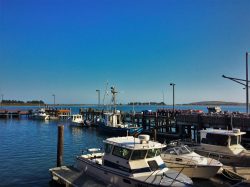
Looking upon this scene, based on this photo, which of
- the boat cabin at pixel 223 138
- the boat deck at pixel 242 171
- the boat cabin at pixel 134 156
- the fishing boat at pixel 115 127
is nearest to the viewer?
the boat cabin at pixel 134 156

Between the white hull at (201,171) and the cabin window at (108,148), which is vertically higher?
the cabin window at (108,148)

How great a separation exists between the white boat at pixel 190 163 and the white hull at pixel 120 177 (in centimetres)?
257

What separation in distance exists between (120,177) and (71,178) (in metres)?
4.20

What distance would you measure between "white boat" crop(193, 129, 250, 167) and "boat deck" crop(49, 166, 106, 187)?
33.9ft

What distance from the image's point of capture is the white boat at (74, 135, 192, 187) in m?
15.5

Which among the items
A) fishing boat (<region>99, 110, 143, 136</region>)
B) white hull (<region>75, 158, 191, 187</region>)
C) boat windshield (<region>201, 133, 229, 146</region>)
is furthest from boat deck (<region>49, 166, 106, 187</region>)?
fishing boat (<region>99, 110, 143, 136</region>)

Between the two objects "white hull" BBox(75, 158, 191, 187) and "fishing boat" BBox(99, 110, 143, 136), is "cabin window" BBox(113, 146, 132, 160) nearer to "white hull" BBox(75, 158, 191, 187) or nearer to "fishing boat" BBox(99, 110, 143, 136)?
"white hull" BBox(75, 158, 191, 187)

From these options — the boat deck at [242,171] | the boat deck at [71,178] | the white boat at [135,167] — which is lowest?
the boat deck at [71,178]

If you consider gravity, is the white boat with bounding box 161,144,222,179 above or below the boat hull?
A: above

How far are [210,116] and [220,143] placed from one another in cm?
1440

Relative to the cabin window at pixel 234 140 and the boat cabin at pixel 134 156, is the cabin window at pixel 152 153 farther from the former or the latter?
the cabin window at pixel 234 140

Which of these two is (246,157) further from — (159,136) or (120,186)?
(159,136)

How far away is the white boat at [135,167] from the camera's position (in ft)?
51.0

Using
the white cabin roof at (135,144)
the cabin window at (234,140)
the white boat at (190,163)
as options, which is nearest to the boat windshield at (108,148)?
the white cabin roof at (135,144)
